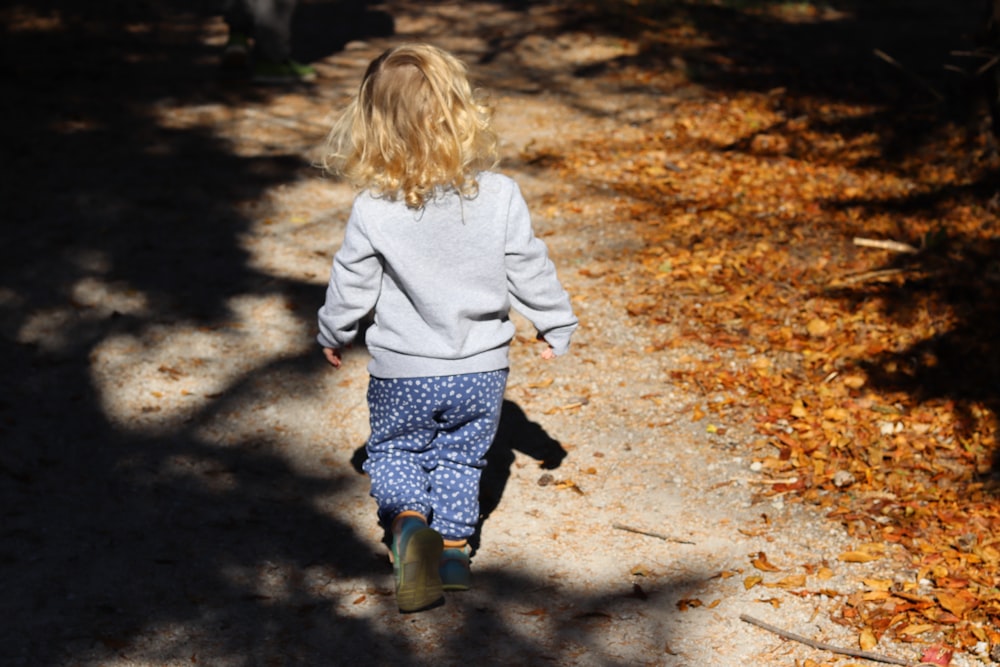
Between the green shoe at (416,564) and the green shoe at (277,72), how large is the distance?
637 cm

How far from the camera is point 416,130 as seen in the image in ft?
10.0

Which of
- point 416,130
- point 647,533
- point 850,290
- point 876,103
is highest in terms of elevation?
point 416,130

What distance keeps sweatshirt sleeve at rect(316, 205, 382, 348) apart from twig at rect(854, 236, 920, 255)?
3.62m

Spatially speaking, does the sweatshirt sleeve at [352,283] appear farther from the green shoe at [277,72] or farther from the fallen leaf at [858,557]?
the green shoe at [277,72]

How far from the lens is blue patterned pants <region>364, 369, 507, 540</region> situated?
10.9 ft

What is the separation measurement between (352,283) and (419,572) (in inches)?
38.1

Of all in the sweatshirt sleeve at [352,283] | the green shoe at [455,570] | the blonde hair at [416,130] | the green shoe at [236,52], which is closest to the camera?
the blonde hair at [416,130]

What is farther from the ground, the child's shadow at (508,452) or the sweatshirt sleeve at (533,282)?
the sweatshirt sleeve at (533,282)

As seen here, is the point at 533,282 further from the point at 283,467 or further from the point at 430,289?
the point at 283,467

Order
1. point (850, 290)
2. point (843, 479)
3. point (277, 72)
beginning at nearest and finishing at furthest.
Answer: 1. point (843, 479)
2. point (850, 290)
3. point (277, 72)

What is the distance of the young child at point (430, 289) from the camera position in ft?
10.1

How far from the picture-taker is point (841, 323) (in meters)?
5.08

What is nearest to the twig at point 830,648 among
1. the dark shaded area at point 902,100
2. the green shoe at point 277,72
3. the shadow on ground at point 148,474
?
the shadow on ground at point 148,474

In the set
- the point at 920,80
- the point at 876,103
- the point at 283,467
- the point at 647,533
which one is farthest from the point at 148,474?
the point at 876,103
